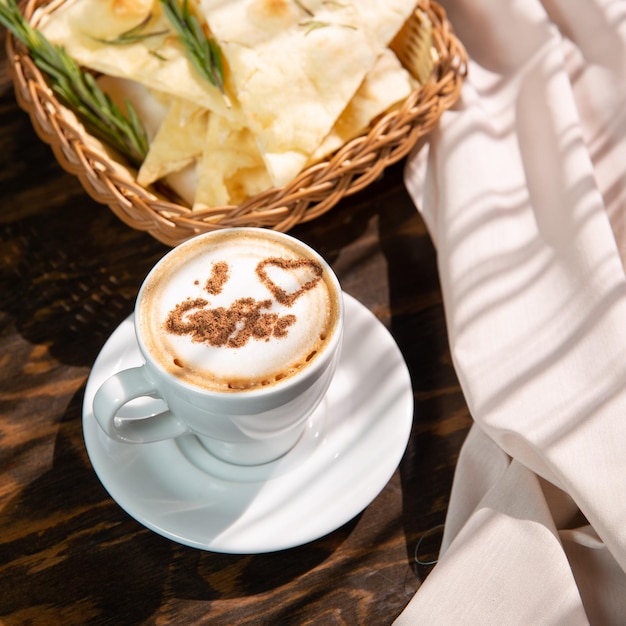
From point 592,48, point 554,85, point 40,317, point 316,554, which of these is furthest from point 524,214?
point 40,317

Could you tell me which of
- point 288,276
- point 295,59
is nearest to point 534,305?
point 288,276

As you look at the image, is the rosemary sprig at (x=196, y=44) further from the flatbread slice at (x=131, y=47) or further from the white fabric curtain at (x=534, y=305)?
the white fabric curtain at (x=534, y=305)

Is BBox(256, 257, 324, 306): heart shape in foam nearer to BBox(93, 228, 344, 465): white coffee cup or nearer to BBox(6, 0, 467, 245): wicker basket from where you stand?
BBox(93, 228, 344, 465): white coffee cup

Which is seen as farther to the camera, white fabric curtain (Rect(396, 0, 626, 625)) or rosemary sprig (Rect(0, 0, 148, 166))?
rosemary sprig (Rect(0, 0, 148, 166))

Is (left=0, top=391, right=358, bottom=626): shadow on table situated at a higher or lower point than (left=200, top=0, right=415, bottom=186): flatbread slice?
lower

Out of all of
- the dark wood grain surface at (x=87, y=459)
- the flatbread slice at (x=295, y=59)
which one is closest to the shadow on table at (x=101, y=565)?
the dark wood grain surface at (x=87, y=459)

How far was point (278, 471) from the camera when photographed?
76cm

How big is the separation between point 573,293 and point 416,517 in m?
0.32

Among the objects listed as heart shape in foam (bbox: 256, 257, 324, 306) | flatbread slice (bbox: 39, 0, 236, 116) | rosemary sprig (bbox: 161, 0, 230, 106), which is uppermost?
rosemary sprig (bbox: 161, 0, 230, 106)

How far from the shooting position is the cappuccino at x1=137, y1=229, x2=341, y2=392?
66 centimetres

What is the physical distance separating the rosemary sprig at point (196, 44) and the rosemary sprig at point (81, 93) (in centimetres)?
11

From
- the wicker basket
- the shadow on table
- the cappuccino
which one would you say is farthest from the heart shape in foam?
the shadow on table

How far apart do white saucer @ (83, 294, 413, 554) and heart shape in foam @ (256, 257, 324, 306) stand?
149 millimetres

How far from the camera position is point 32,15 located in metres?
1.02
